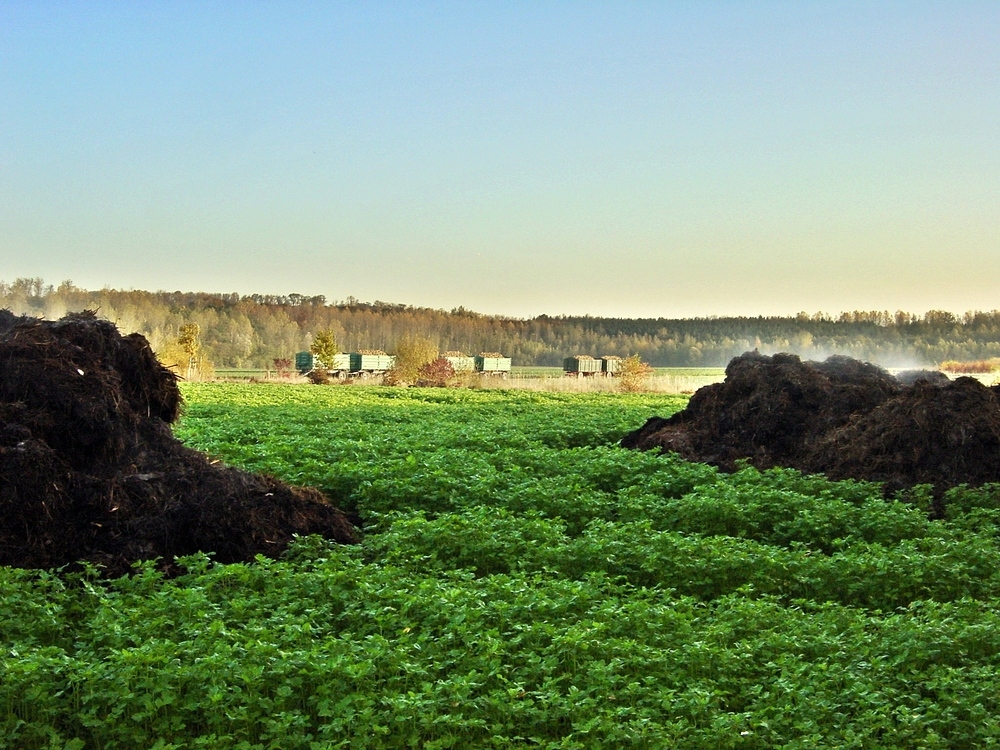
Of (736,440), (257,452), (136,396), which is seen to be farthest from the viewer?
(736,440)

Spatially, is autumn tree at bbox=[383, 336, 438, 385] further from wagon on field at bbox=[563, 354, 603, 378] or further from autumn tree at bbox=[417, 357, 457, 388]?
wagon on field at bbox=[563, 354, 603, 378]

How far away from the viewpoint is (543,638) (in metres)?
7.44

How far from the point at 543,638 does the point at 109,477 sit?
5.80 m

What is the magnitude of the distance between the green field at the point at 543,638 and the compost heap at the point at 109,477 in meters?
0.62

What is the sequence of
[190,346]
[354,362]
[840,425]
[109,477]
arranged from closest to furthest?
[109,477] < [840,425] < [190,346] < [354,362]

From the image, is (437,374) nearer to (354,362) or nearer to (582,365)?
(354,362)

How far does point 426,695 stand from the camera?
6207 mm

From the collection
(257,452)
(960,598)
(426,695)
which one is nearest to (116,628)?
(426,695)

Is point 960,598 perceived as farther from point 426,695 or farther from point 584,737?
point 426,695

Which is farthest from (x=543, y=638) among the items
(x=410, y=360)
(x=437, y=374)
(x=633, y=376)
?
(x=410, y=360)

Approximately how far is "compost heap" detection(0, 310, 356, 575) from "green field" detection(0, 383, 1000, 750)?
Answer: 0.62m

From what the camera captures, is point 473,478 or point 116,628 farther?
point 473,478

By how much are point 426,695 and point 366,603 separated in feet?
6.12

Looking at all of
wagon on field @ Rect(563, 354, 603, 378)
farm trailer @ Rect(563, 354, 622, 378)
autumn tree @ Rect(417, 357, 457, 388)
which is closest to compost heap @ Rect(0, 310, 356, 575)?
autumn tree @ Rect(417, 357, 457, 388)
